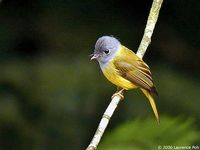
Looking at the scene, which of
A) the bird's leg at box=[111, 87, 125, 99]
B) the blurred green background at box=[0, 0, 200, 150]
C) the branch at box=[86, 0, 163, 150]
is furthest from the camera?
the blurred green background at box=[0, 0, 200, 150]

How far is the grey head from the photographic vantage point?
1828 millimetres

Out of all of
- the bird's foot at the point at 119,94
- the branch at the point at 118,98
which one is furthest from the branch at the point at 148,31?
the bird's foot at the point at 119,94

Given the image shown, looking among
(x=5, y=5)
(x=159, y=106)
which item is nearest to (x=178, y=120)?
(x=159, y=106)

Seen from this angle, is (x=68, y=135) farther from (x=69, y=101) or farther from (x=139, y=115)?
(x=139, y=115)

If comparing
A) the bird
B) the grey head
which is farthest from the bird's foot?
the grey head

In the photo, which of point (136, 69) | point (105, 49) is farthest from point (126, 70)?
point (105, 49)

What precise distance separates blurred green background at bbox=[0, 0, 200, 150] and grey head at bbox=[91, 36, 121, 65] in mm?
722

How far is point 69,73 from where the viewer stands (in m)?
2.74

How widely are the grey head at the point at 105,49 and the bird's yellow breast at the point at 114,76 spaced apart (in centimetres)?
3

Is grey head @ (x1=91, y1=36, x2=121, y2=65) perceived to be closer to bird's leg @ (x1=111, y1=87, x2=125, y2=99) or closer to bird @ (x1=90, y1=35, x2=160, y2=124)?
bird @ (x1=90, y1=35, x2=160, y2=124)

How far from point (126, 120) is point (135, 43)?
342 millimetres

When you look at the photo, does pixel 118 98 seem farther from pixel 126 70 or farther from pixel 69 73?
pixel 69 73

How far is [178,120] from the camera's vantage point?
2395 mm

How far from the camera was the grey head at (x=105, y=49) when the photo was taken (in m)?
1.83
